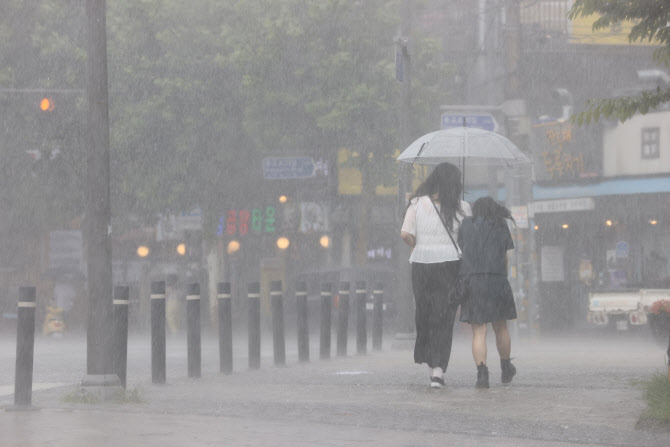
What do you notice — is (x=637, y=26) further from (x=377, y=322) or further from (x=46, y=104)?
(x=377, y=322)

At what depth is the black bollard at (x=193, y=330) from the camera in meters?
13.1

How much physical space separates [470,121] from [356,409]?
11.3 m

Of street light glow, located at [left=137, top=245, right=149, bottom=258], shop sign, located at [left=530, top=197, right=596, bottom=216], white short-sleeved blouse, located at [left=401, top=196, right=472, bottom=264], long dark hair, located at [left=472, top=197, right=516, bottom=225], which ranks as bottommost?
white short-sleeved blouse, located at [left=401, top=196, right=472, bottom=264]

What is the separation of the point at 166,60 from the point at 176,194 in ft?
9.87

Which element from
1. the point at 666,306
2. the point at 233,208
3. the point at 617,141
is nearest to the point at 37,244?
the point at 233,208

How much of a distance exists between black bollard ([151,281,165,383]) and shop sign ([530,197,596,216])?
16.3m

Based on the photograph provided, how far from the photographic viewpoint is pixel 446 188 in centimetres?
1045

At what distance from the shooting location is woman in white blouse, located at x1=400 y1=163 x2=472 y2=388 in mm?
10375

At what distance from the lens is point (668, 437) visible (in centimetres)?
725

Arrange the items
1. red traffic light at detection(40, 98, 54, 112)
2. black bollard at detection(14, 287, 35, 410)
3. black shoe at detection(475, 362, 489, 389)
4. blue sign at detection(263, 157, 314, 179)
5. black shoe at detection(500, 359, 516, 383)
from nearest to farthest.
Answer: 1. black bollard at detection(14, 287, 35, 410)
2. black shoe at detection(475, 362, 489, 389)
3. black shoe at detection(500, 359, 516, 383)
4. red traffic light at detection(40, 98, 54, 112)
5. blue sign at detection(263, 157, 314, 179)

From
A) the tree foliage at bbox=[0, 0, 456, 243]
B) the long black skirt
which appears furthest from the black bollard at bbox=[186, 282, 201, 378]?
the tree foliage at bbox=[0, 0, 456, 243]

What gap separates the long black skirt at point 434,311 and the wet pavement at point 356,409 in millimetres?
303

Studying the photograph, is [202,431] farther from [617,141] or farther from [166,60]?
[617,141]

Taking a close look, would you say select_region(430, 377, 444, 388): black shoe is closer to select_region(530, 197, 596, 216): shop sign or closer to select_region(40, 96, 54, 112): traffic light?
select_region(40, 96, 54, 112): traffic light
